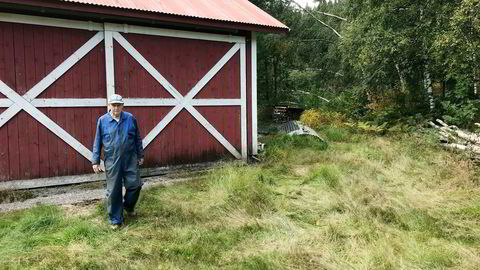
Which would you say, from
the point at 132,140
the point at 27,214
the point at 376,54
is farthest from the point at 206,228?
the point at 376,54

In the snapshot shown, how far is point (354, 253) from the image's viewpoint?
13.2ft

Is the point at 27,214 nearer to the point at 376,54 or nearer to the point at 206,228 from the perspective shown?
the point at 206,228

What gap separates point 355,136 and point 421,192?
23.0ft

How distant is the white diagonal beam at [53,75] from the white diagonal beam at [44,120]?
0.08 metres

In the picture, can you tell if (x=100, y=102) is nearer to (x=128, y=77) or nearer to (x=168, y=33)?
(x=128, y=77)

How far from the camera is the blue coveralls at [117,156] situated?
5.02 metres

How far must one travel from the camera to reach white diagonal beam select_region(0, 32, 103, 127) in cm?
664

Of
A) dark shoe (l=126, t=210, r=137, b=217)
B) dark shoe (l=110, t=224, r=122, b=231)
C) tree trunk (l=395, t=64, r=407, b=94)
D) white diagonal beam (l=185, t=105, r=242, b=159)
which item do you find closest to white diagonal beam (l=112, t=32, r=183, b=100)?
white diagonal beam (l=185, t=105, r=242, b=159)

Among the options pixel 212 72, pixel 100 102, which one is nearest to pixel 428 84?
pixel 212 72

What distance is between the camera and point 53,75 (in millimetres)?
6984

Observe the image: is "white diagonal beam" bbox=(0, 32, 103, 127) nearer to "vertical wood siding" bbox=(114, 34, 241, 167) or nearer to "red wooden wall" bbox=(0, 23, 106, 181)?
"red wooden wall" bbox=(0, 23, 106, 181)

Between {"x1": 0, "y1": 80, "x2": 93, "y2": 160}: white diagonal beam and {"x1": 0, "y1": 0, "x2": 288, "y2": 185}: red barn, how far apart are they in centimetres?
2

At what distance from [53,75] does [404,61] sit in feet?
37.1

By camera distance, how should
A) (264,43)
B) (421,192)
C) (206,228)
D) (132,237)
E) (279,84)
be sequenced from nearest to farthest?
(132,237) < (206,228) < (421,192) < (264,43) < (279,84)
